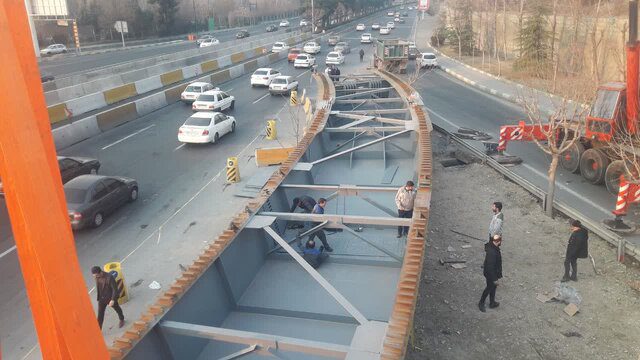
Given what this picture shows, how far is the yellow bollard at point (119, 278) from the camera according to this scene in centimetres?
1079

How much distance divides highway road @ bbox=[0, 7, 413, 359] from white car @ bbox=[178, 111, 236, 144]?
53 centimetres

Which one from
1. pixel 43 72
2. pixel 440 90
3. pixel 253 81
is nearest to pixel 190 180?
pixel 253 81

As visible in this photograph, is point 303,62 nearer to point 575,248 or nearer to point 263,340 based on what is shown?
point 575,248

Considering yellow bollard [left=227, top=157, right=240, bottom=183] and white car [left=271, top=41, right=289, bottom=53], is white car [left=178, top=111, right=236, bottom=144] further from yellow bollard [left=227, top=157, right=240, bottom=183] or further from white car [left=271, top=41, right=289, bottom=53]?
white car [left=271, top=41, right=289, bottom=53]

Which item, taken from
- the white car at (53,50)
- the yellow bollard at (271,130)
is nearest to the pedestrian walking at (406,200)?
the yellow bollard at (271,130)

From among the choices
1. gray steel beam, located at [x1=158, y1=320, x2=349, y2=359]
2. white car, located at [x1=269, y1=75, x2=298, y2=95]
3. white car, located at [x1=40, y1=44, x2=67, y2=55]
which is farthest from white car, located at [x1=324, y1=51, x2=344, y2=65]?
gray steel beam, located at [x1=158, y1=320, x2=349, y2=359]

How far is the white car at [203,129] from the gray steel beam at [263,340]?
1774cm

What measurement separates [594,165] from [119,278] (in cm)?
1641

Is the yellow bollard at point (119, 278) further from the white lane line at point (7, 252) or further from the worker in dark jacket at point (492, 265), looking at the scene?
the worker in dark jacket at point (492, 265)

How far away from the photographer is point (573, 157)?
724 inches

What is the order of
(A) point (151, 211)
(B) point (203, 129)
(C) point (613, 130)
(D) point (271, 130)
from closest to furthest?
(C) point (613, 130) < (A) point (151, 211) < (B) point (203, 129) < (D) point (271, 130)

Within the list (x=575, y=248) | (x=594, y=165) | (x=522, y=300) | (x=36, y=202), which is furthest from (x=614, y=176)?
(x=36, y=202)

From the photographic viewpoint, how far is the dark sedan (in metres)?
14.4

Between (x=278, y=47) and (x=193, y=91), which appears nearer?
(x=193, y=91)
